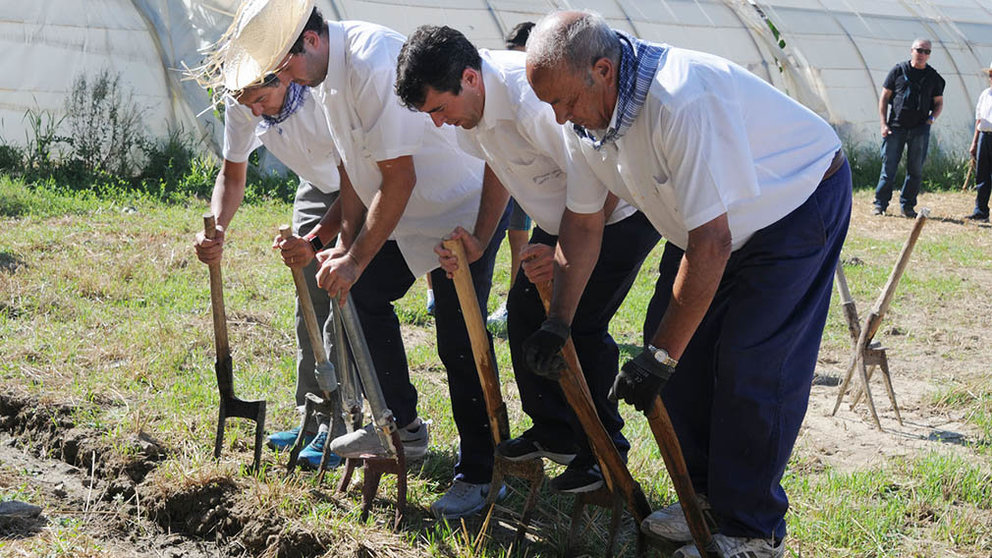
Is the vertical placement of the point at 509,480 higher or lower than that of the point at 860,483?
lower

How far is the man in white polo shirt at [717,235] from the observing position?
2.56 meters

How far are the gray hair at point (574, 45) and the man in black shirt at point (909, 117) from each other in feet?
32.5

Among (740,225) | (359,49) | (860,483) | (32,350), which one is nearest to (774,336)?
(740,225)

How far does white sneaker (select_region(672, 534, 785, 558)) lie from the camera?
2965 mm

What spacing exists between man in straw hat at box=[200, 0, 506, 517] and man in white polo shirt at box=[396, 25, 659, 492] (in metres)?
0.26

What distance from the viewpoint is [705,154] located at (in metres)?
2.51

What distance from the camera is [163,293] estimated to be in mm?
6363

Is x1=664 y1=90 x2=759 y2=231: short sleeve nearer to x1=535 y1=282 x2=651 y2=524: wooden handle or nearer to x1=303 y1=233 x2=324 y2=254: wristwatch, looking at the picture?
x1=535 y1=282 x2=651 y2=524: wooden handle

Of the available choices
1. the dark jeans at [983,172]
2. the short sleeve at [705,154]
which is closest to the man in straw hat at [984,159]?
the dark jeans at [983,172]

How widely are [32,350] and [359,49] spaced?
2778 millimetres

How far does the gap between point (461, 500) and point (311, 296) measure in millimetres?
1211

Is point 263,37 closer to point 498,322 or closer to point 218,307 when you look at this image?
point 218,307

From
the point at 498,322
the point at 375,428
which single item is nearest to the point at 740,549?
the point at 375,428

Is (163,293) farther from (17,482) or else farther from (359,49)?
(359,49)
